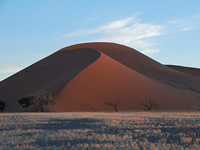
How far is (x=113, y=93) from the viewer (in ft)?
156

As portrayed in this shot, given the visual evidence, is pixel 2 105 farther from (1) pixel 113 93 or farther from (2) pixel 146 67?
(2) pixel 146 67

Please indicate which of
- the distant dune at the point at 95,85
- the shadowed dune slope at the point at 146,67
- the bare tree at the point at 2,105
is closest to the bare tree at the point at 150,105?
the distant dune at the point at 95,85

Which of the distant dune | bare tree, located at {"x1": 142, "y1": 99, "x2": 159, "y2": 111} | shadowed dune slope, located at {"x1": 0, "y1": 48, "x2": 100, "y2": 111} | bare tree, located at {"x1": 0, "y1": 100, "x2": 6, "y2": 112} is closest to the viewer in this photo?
bare tree, located at {"x1": 142, "y1": 99, "x2": 159, "y2": 111}

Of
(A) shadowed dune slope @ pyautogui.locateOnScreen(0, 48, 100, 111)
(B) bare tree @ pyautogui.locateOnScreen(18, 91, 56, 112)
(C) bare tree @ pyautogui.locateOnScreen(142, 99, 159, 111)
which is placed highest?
(A) shadowed dune slope @ pyautogui.locateOnScreen(0, 48, 100, 111)

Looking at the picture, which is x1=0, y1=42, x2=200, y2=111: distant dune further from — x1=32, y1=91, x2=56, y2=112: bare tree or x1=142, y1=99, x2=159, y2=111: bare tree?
x1=32, y1=91, x2=56, y2=112: bare tree

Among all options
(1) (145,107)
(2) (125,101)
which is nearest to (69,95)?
(2) (125,101)

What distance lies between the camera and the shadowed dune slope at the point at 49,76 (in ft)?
170

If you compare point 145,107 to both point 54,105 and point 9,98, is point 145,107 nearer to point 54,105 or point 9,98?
point 54,105

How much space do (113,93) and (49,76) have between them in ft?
59.1

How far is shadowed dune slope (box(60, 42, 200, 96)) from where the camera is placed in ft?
224

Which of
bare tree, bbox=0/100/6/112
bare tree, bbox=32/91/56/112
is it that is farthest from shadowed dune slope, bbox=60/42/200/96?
Result: bare tree, bbox=32/91/56/112

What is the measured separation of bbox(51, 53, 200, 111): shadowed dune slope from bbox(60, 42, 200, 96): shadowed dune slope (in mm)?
14651

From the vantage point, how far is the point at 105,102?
4391 cm

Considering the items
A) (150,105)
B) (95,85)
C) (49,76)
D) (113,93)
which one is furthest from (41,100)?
(49,76)
